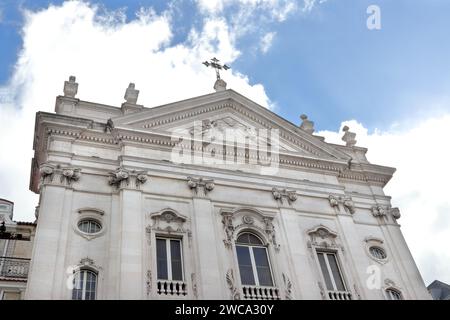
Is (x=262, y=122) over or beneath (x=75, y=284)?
over

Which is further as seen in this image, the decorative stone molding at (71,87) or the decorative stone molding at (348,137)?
the decorative stone molding at (348,137)

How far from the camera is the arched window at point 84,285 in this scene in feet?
47.3

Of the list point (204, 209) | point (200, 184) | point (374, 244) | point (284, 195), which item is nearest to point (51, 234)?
point (204, 209)

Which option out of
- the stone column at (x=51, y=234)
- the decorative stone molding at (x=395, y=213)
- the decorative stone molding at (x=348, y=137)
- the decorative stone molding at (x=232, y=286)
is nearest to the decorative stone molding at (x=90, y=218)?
the stone column at (x=51, y=234)

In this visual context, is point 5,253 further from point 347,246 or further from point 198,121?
point 347,246

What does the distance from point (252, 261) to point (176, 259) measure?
9.29 feet

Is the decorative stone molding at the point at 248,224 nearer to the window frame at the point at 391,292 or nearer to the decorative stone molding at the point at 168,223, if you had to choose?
the decorative stone molding at the point at 168,223

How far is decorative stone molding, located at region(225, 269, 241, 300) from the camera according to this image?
15.6 m

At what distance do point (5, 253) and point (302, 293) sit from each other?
12351 mm

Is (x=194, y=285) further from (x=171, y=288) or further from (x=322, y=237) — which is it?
(x=322, y=237)

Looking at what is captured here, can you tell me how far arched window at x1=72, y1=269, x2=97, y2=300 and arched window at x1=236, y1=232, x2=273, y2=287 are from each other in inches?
196

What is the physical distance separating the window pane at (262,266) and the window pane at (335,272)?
110 inches
